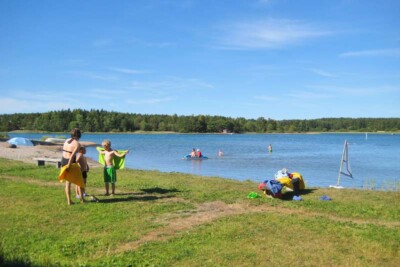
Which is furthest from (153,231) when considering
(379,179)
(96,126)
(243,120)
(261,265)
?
(243,120)

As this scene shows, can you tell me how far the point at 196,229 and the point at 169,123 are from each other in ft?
557

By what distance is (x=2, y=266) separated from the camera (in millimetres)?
5645

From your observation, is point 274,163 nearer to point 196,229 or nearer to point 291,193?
point 291,193

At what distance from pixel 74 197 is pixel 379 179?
843 inches

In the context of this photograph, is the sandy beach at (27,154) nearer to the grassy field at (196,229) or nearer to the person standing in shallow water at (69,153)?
the person standing in shallow water at (69,153)

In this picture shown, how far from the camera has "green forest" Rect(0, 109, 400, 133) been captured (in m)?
162

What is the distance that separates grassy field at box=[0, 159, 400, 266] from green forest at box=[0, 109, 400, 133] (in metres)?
149

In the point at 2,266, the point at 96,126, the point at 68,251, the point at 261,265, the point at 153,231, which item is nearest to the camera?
the point at 2,266

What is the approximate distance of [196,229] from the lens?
8.87 meters

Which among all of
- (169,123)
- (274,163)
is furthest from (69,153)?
(169,123)

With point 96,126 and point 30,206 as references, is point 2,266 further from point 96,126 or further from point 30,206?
point 96,126

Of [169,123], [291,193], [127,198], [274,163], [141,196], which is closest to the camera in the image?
[127,198]

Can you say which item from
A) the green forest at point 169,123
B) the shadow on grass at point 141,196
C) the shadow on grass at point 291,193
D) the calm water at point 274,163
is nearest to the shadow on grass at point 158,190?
the shadow on grass at point 141,196

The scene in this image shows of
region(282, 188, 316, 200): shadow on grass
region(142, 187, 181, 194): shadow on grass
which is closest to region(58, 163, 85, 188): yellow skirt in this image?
region(142, 187, 181, 194): shadow on grass
